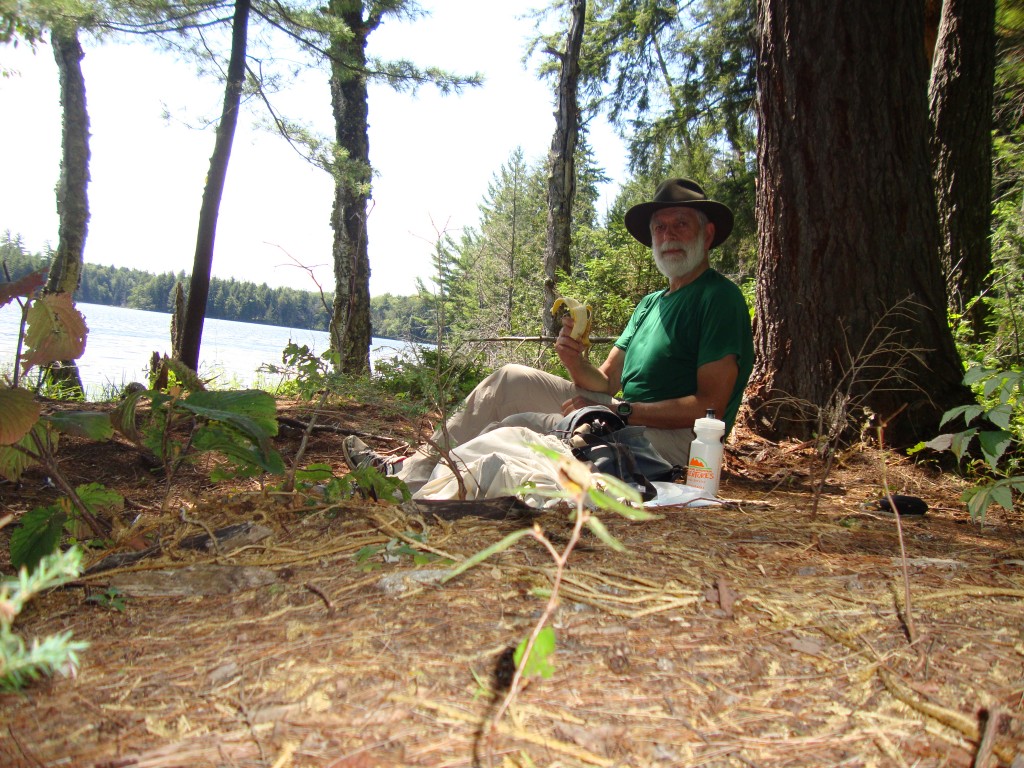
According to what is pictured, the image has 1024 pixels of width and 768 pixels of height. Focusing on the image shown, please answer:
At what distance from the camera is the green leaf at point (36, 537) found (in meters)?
1.46

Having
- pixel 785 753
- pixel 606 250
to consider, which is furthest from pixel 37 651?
pixel 606 250

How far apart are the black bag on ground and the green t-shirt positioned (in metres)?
0.54

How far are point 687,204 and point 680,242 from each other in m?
0.22

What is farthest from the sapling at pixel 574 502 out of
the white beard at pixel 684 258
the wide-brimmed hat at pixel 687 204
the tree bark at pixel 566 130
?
the tree bark at pixel 566 130

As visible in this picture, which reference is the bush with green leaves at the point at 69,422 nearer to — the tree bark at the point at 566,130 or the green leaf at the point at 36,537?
the green leaf at the point at 36,537

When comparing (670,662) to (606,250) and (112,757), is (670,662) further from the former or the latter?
(606,250)

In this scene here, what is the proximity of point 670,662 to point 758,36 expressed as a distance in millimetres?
3860

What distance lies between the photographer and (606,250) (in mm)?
11828

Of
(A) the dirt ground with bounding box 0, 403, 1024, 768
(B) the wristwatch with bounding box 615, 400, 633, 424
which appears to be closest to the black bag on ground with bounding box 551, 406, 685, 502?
(B) the wristwatch with bounding box 615, 400, 633, 424

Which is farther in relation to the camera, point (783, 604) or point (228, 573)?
point (228, 573)

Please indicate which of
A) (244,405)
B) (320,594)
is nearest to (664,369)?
(244,405)

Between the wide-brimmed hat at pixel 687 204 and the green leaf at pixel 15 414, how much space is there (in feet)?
10.0

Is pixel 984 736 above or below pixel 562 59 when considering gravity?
below

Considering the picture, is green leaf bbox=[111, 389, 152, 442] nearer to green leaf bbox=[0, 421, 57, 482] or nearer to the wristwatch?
green leaf bbox=[0, 421, 57, 482]
